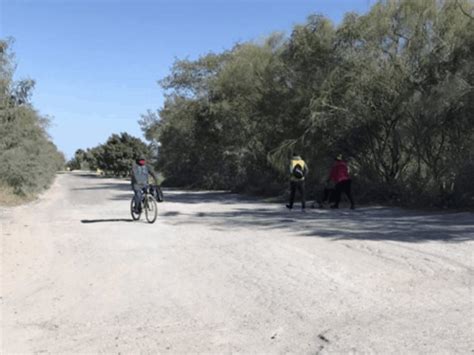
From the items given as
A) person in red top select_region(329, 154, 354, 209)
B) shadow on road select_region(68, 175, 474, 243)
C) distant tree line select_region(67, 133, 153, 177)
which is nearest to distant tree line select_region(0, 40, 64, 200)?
shadow on road select_region(68, 175, 474, 243)

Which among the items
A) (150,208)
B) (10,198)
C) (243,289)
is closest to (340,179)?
(150,208)

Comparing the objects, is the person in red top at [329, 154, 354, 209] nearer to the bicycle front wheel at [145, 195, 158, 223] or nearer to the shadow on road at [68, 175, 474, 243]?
the shadow on road at [68, 175, 474, 243]

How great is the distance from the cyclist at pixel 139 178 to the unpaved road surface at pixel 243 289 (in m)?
2.05

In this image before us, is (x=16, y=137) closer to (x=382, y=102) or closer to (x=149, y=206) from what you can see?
(x=149, y=206)

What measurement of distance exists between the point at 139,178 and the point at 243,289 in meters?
9.08

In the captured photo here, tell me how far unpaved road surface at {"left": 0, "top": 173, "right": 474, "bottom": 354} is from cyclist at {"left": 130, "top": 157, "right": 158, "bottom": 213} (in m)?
2.05

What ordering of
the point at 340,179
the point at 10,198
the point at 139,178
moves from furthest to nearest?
the point at 10,198 < the point at 340,179 < the point at 139,178

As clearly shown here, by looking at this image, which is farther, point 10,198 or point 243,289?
point 10,198

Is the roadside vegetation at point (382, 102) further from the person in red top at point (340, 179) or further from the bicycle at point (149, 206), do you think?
the bicycle at point (149, 206)

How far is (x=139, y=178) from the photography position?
16031mm

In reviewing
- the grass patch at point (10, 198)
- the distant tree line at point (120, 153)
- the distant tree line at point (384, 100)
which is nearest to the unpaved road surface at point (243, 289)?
the distant tree line at point (384, 100)

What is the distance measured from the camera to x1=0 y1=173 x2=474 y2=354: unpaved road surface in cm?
554

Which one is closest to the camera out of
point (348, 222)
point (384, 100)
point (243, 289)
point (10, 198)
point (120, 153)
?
point (243, 289)

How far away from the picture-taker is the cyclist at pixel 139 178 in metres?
15.9
